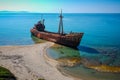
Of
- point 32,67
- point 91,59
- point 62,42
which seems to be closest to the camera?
point 32,67

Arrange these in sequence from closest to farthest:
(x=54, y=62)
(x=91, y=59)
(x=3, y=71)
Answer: (x=3, y=71)
(x=54, y=62)
(x=91, y=59)

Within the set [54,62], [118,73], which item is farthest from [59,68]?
[118,73]

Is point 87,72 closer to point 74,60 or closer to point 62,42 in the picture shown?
point 74,60

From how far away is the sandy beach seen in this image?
934 inches

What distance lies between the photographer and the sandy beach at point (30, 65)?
23.7m

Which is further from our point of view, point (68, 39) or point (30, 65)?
point (68, 39)

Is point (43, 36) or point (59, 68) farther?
point (43, 36)

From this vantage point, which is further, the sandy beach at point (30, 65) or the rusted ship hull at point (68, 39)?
the rusted ship hull at point (68, 39)

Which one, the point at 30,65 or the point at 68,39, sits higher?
the point at 68,39

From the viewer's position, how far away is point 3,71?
899 inches

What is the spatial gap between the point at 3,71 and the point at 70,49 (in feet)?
62.9

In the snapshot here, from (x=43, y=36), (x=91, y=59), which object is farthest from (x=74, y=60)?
(x=43, y=36)

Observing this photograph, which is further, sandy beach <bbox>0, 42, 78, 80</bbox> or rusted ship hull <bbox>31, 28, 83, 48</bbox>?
rusted ship hull <bbox>31, 28, 83, 48</bbox>

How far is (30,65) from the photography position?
28.2 m
